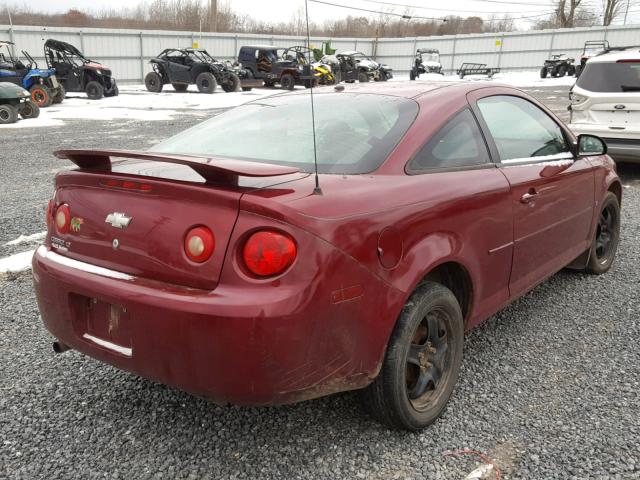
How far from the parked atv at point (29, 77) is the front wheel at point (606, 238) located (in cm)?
1628

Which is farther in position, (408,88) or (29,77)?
(29,77)

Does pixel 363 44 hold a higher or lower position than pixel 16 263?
higher

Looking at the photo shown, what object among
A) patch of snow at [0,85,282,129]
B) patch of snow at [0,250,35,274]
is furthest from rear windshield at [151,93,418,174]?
patch of snow at [0,85,282,129]

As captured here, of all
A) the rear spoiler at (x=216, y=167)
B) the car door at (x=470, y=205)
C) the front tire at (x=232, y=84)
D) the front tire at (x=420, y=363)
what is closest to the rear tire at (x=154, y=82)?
the front tire at (x=232, y=84)

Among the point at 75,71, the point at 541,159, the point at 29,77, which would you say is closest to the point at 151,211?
the point at 541,159

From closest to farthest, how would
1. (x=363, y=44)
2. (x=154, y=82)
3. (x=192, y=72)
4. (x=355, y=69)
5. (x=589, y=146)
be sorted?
(x=589, y=146) < (x=192, y=72) < (x=154, y=82) < (x=355, y=69) < (x=363, y=44)

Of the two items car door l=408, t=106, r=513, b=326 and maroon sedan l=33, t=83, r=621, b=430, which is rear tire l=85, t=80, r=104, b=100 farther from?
car door l=408, t=106, r=513, b=326

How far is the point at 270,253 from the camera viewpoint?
189 cm

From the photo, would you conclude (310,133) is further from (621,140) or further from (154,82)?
(154,82)

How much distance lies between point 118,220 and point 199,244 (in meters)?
0.39

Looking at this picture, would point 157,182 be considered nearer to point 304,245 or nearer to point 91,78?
point 304,245

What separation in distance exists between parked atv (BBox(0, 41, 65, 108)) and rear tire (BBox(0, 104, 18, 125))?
9.80 feet

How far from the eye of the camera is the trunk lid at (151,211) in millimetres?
1958

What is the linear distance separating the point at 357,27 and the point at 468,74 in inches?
1036
